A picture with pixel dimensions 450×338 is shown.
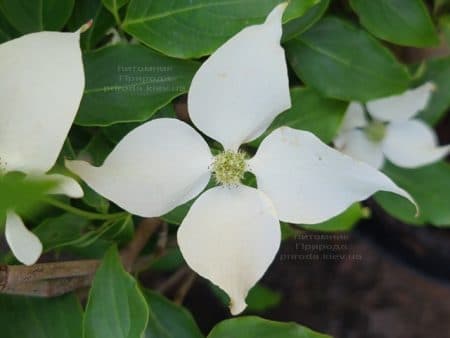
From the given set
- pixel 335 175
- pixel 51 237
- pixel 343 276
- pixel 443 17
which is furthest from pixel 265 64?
pixel 343 276

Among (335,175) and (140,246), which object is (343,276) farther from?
(335,175)

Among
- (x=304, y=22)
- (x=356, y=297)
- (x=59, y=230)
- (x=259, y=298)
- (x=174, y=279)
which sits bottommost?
(x=356, y=297)

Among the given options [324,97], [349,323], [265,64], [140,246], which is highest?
[265,64]

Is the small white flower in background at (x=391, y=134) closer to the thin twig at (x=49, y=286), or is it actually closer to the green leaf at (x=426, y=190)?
the green leaf at (x=426, y=190)

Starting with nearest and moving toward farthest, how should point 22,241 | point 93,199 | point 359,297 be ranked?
point 22,241 < point 93,199 < point 359,297

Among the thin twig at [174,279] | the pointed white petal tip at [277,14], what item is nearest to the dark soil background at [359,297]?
the thin twig at [174,279]

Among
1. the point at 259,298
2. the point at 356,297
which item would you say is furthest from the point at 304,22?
the point at 356,297

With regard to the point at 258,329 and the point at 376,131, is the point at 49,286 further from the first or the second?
the point at 376,131
